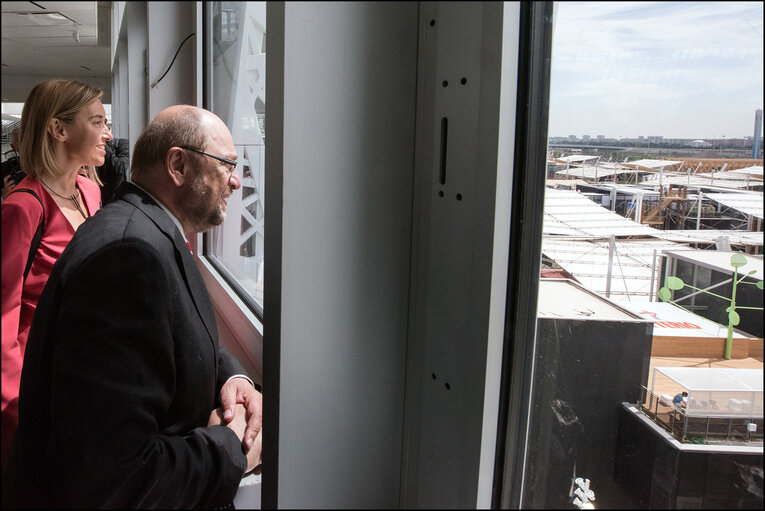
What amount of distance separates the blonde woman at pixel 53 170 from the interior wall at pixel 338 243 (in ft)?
1.55

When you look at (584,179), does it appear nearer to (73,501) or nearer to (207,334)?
(207,334)

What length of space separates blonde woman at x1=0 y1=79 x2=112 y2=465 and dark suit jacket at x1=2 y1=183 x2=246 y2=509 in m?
0.10

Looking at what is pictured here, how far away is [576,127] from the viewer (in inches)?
25.4

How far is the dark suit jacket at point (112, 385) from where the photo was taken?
0.78 metres

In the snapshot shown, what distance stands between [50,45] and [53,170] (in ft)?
0.92

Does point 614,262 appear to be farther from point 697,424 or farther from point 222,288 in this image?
point 222,288

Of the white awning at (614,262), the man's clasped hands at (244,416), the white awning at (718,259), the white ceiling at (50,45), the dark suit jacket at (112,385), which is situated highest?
the white ceiling at (50,45)

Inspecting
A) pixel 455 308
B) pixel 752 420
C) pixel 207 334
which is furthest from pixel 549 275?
pixel 207 334

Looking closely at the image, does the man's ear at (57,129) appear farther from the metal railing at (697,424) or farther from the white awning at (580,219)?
the metal railing at (697,424)

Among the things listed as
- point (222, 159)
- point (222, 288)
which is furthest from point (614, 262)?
point (222, 288)

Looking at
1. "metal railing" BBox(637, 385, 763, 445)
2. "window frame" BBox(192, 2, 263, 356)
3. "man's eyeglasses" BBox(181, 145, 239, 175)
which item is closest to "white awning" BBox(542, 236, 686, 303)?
"metal railing" BBox(637, 385, 763, 445)

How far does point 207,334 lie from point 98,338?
24 cm

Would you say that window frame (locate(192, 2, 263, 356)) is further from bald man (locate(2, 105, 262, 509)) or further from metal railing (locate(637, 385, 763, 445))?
metal railing (locate(637, 385, 763, 445))

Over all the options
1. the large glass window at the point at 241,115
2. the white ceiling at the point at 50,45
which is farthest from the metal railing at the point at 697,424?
the large glass window at the point at 241,115
